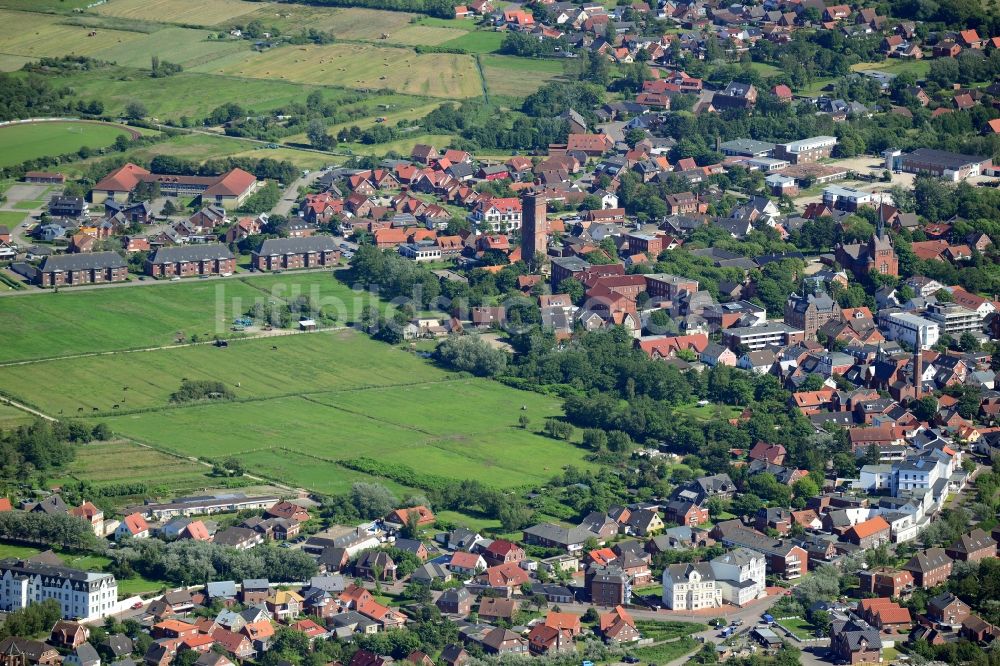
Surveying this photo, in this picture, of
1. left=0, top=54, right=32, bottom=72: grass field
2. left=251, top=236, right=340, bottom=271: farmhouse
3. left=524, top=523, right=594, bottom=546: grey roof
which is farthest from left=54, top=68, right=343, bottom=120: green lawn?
left=524, top=523, right=594, bottom=546: grey roof

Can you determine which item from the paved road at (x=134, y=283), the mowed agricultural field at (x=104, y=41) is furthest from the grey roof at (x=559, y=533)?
the mowed agricultural field at (x=104, y=41)

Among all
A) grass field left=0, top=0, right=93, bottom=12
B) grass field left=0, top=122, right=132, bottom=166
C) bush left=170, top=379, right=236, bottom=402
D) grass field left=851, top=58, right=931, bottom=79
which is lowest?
bush left=170, top=379, right=236, bottom=402

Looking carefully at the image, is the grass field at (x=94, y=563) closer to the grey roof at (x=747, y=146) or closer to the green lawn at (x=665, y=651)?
the green lawn at (x=665, y=651)

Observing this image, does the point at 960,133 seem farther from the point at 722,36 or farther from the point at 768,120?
the point at 722,36

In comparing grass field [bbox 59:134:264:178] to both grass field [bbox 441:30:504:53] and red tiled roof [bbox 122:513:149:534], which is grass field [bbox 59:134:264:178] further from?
red tiled roof [bbox 122:513:149:534]

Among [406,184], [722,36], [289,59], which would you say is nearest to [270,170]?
[406,184]

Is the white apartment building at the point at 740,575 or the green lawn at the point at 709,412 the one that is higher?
the white apartment building at the point at 740,575
